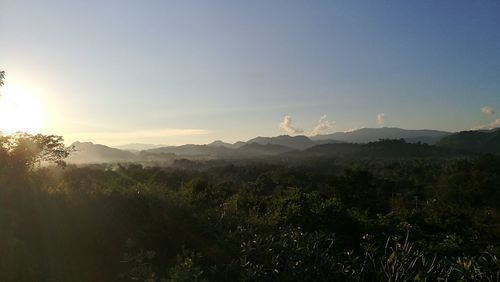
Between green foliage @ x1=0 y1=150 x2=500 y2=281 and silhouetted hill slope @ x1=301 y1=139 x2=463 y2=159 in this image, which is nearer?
green foliage @ x1=0 y1=150 x2=500 y2=281

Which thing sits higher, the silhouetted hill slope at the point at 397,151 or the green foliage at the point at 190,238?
the green foliage at the point at 190,238

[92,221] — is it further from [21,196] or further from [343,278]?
[343,278]

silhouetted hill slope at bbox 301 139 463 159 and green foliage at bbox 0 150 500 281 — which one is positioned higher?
green foliage at bbox 0 150 500 281

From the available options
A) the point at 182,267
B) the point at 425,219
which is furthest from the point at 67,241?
the point at 425,219

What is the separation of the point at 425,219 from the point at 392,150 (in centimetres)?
15986

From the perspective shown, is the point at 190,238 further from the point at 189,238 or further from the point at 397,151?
the point at 397,151

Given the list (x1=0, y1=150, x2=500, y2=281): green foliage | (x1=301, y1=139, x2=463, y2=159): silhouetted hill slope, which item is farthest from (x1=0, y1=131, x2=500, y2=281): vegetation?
(x1=301, y1=139, x2=463, y2=159): silhouetted hill slope

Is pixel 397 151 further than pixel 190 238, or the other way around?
pixel 397 151

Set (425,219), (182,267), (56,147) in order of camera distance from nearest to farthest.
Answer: (182,267) < (425,219) < (56,147)

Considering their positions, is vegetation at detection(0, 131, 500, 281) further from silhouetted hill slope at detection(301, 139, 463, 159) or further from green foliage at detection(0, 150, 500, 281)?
silhouetted hill slope at detection(301, 139, 463, 159)

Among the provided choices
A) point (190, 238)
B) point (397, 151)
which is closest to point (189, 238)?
point (190, 238)

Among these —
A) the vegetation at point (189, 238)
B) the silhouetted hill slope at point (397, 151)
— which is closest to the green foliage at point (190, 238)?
the vegetation at point (189, 238)

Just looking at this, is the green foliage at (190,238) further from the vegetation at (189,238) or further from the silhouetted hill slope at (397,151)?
the silhouetted hill slope at (397,151)

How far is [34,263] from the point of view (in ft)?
24.5
